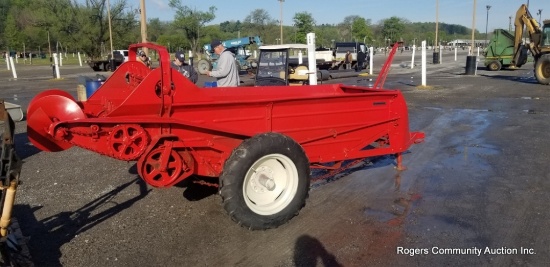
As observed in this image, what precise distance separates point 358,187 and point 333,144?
82 cm

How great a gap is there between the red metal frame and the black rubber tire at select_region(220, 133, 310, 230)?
0.91ft

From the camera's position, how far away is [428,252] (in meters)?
3.61

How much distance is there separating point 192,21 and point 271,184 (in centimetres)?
7591

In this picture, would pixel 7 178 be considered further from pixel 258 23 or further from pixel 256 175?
pixel 258 23

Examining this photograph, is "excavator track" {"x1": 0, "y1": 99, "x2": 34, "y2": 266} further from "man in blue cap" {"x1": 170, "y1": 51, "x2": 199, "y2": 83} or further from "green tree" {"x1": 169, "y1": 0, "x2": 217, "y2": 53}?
"green tree" {"x1": 169, "y1": 0, "x2": 217, "y2": 53}

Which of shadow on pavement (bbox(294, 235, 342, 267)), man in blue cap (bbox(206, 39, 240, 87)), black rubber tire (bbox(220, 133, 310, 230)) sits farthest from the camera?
man in blue cap (bbox(206, 39, 240, 87))

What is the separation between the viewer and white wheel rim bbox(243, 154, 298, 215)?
4043 millimetres

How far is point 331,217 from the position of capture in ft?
14.3

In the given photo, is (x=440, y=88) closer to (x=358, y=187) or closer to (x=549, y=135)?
(x=549, y=135)

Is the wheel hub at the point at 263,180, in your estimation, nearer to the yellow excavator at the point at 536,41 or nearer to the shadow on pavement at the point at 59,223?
the shadow on pavement at the point at 59,223

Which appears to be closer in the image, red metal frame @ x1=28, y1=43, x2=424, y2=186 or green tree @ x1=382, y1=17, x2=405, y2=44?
red metal frame @ x1=28, y1=43, x2=424, y2=186

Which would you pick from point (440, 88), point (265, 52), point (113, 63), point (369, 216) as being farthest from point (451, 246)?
point (113, 63)

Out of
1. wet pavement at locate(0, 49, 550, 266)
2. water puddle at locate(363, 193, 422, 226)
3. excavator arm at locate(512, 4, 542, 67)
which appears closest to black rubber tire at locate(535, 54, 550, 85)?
excavator arm at locate(512, 4, 542, 67)

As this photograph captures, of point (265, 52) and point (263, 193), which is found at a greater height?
point (265, 52)
